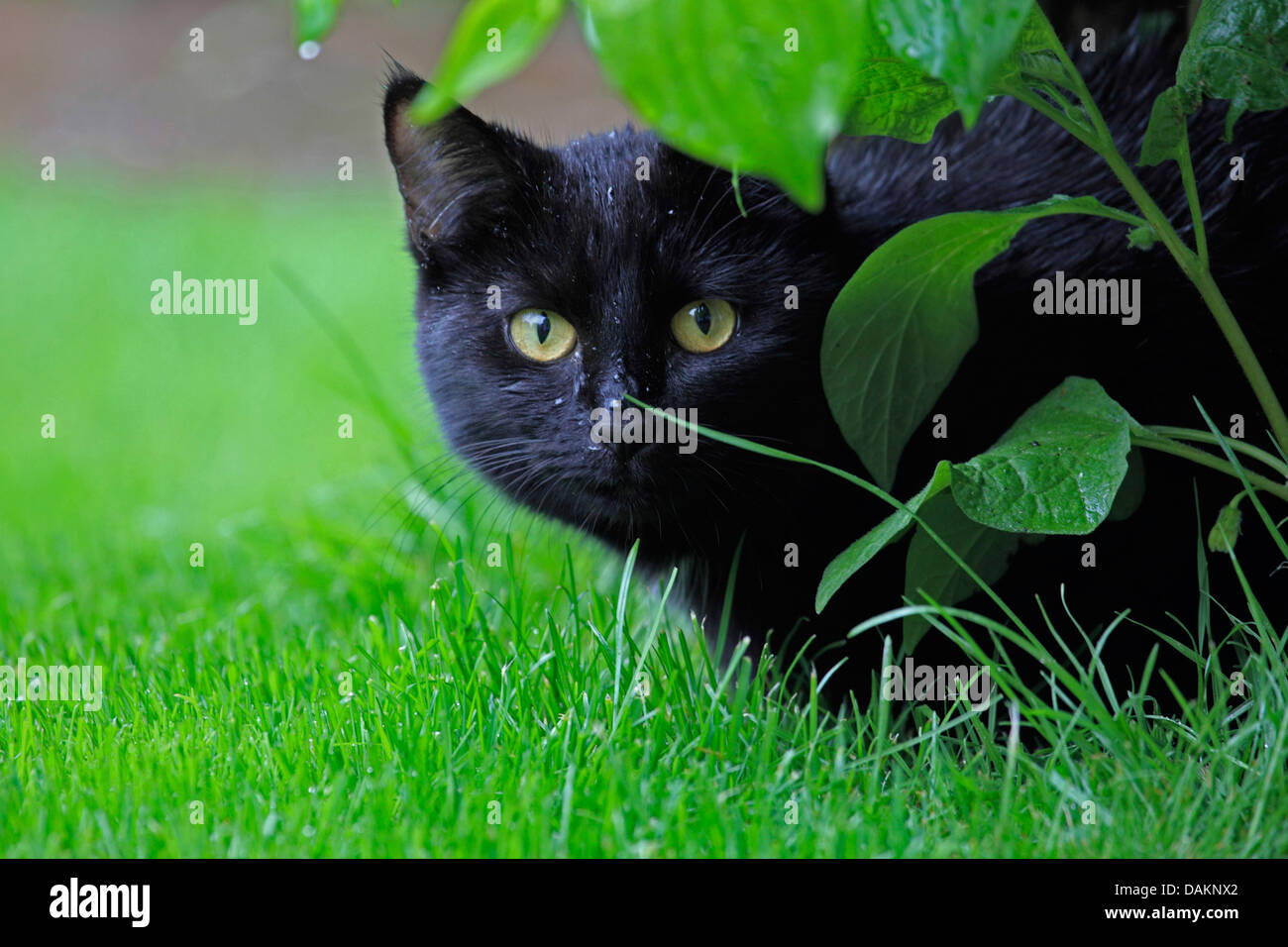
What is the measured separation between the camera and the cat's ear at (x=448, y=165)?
5.07 feet

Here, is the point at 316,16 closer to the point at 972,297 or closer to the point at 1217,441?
the point at 972,297

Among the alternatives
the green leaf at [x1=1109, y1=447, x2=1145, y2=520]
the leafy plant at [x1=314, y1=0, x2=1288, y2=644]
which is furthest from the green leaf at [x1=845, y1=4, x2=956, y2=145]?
the green leaf at [x1=1109, y1=447, x2=1145, y2=520]

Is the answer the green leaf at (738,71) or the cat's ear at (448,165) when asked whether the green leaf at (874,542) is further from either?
the cat's ear at (448,165)

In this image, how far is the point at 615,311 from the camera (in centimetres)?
146

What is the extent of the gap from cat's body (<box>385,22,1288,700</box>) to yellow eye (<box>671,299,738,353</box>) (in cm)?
1

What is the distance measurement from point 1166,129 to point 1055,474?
373mm

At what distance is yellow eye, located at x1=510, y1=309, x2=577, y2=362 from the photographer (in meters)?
1.54

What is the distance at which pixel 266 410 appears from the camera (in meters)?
3.85

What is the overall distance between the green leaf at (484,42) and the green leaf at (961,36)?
1.04 ft

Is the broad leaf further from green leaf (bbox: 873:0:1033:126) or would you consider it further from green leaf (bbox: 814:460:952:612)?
green leaf (bbox: 873:0:1033:126)

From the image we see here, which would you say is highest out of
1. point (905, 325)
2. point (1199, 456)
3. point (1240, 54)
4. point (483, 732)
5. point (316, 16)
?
point (1240, 54)

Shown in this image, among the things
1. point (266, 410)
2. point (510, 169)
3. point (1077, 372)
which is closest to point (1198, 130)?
point (1077, 372)

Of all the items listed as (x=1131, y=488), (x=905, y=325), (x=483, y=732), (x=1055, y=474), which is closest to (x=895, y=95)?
(x=905, y=325)

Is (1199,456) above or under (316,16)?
under
